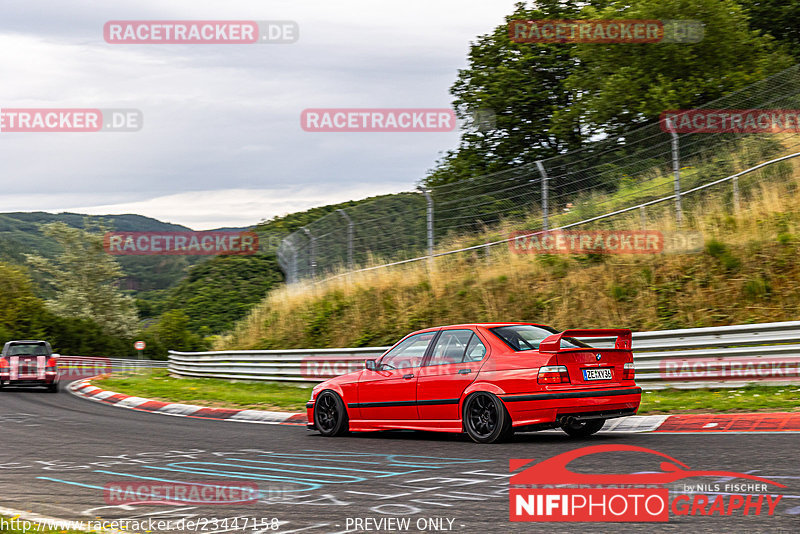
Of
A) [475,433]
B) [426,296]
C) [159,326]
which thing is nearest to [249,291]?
[159,326]

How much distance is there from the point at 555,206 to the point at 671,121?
3.04 meters

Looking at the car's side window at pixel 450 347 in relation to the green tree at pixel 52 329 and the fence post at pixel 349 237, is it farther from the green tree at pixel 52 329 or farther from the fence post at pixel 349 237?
the green tree at pixel 52 329

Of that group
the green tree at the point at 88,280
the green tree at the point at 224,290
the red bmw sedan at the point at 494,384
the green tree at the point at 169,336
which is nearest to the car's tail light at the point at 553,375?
the red bmw sedan at the point at 494,384

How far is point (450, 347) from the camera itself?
32.6 feet

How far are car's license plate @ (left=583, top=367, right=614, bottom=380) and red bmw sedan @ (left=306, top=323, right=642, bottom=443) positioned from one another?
1 cm

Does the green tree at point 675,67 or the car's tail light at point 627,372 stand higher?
the green tree at point 675,67

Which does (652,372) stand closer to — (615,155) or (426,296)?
(615,155)

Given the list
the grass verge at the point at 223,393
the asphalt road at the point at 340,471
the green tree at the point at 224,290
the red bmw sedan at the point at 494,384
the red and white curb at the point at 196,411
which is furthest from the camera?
the green tree at the point at 224,290

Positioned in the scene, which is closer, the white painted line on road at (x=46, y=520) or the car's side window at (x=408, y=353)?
the white painted line on road at (x=46, y=520)

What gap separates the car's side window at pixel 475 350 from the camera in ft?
31.1

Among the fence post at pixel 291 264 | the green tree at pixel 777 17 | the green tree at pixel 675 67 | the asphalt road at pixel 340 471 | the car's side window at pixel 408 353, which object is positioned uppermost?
the green tree at pixel 777 17

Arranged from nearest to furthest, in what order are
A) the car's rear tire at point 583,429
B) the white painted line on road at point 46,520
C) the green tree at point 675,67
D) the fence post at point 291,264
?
1. the white painted line on road at point 46,520
2. the car's rear tire at point 583,429
3. the green tree at point 675,67
4. the fence post at point 291,264

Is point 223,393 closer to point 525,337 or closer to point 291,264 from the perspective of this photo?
point 291,264

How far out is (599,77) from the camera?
28078mm
